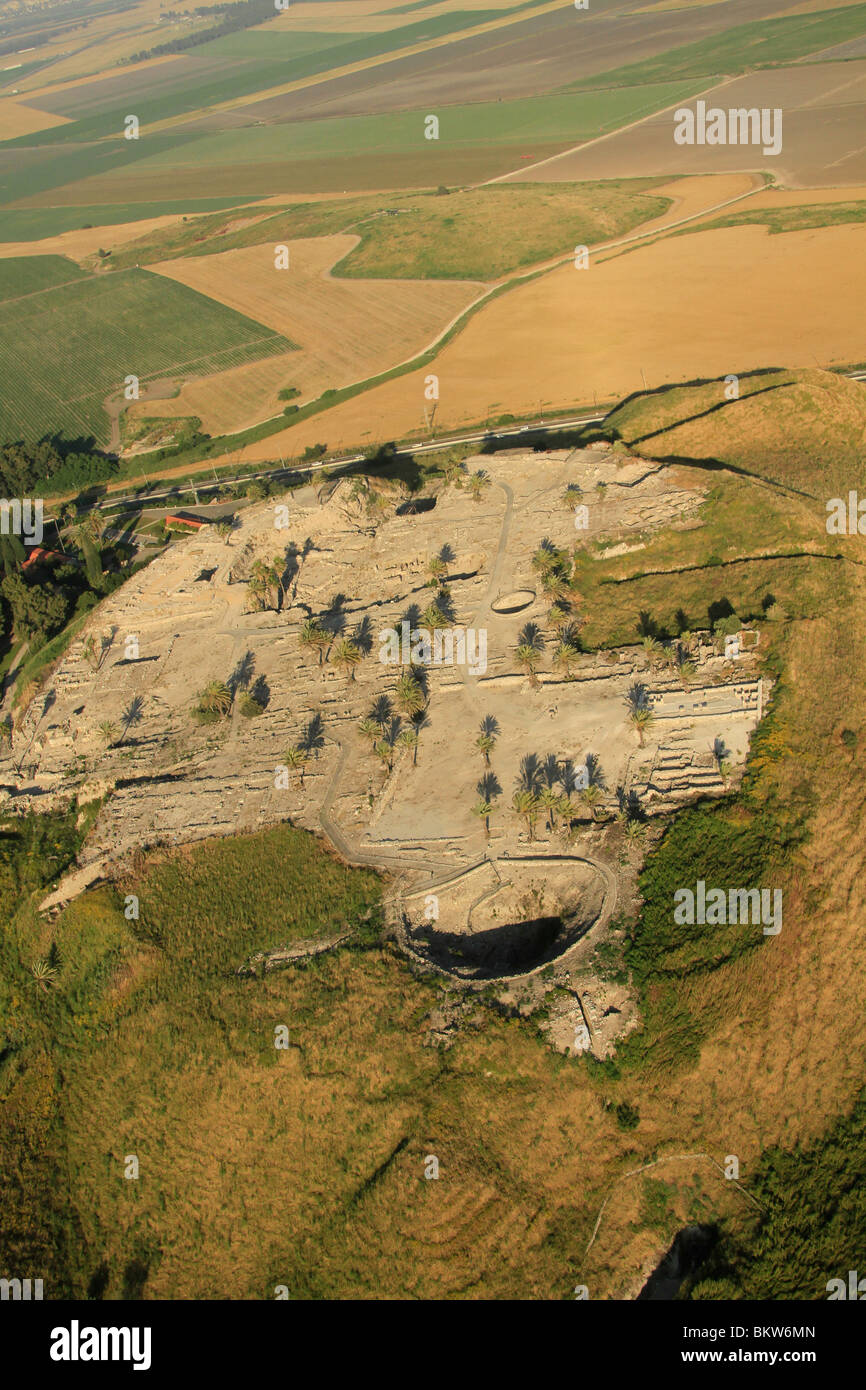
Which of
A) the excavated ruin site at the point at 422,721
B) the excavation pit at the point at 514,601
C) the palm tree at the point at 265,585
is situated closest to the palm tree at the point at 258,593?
the palm tree at the point at 265,585

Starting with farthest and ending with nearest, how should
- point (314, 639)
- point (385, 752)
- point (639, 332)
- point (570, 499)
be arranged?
point (639, 332) → point (570, 499) → point (314, 639) → point (385, 752)

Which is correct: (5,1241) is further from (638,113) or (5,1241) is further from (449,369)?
(638,113)

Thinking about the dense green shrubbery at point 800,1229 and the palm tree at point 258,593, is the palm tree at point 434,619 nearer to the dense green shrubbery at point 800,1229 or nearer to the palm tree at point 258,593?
the palm tree at point 258,593

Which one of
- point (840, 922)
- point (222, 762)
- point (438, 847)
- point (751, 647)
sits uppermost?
point (751, 647)

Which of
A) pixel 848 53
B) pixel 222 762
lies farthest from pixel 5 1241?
pixel 848 53

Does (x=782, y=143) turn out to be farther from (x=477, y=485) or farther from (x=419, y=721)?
(x=419, y=721)

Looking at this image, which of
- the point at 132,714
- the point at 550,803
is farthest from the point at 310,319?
the point at 550,803

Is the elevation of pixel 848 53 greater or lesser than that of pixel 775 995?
greater
